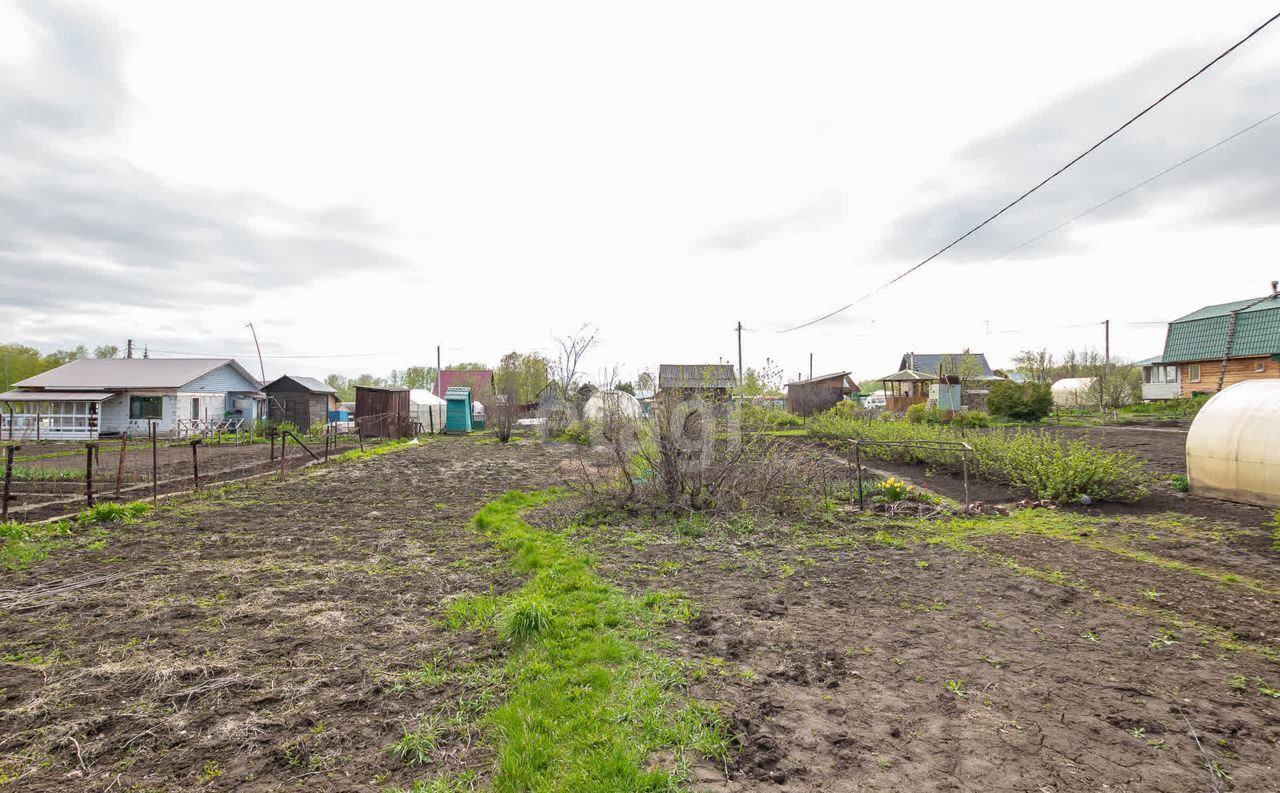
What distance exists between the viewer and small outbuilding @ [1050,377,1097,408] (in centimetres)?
3462

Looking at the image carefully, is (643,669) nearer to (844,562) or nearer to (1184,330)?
(844,562)

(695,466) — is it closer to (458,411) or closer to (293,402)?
(458,411)

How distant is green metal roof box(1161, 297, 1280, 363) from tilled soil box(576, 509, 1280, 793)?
32.4 m

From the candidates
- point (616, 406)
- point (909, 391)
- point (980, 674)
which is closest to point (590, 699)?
point (980, 674)

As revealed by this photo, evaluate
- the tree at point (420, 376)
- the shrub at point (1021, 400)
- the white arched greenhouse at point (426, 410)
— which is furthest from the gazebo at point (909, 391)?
the tree at point (420, 376)

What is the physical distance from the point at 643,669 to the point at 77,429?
35.3 metres

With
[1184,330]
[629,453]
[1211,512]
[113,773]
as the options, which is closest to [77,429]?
[629,453]

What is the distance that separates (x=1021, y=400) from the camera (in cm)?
2605

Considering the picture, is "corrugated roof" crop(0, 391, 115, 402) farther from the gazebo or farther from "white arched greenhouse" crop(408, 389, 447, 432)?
the gazebo

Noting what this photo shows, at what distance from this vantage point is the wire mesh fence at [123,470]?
30.3ft

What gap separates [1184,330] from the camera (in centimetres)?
3338

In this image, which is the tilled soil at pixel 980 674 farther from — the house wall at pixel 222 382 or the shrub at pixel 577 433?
the house wall at pixel 222 382

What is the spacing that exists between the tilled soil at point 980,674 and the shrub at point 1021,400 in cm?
2271

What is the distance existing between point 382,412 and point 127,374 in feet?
43.6
